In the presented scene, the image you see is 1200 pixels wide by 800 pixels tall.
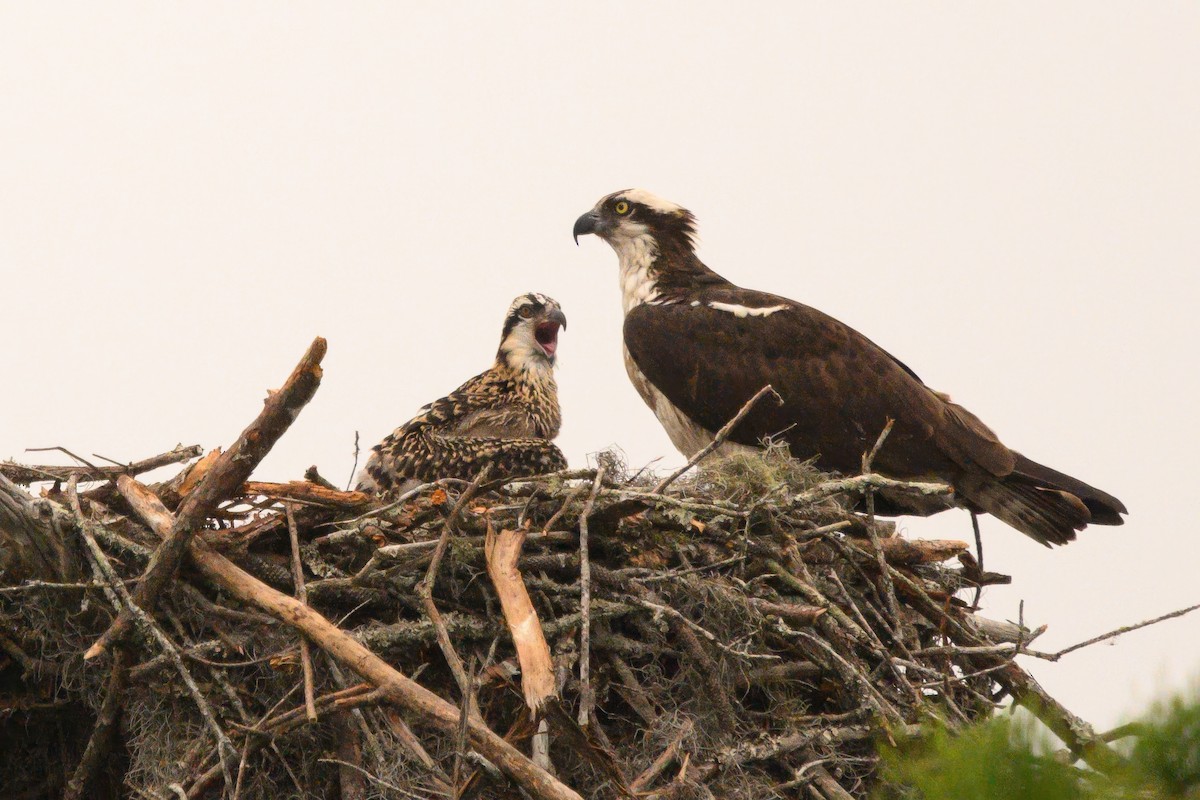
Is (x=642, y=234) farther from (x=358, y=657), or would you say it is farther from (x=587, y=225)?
(x=358, y=657)

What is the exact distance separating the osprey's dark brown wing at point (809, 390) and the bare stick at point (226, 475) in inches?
109

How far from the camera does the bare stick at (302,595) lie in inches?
152

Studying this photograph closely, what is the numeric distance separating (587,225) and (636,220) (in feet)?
0.90

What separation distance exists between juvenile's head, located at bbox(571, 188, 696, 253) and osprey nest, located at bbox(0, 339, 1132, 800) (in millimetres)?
2580

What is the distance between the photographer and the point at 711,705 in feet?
15.4

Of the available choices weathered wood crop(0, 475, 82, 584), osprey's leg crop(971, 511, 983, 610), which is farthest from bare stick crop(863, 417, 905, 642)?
weathered wood crop(0, 475, 82, 584)

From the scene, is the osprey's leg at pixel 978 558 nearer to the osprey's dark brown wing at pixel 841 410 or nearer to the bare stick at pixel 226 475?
the osprey's dark brown wing at pixel 841 410

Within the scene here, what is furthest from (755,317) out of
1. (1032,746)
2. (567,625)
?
(1032,746)

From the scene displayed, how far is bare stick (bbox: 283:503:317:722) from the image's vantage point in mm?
3865

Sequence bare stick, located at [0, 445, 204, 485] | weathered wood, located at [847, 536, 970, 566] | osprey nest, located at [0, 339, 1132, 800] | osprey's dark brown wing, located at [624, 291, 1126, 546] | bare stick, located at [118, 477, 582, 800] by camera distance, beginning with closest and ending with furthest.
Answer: bare stick, located at [118, 477, 582, 800] → osprey nest, located at [0, 339, 1132, 800] → bare stick, located at [0, 445, 204, 485] → weathered wood, located at [847, 536, 970, 566] → osprey's dark brown wing, located at [624, 291, 1126, 546]

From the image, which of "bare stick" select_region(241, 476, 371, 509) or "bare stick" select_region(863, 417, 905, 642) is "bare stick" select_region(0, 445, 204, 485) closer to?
"bare stick" select_region(241, 476, 371, 509)

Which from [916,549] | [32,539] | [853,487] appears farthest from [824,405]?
[32,539]

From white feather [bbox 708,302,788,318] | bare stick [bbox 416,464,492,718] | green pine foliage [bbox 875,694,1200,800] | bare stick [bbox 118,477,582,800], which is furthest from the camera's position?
white feather [bbox 708,302,788,318]

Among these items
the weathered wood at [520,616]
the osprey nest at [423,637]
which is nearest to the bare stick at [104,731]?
the osprey nest at [423,637]
